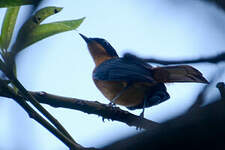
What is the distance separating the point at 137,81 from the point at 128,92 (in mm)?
180

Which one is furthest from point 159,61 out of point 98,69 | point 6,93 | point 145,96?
point 98,69

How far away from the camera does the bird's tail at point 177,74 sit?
10.1 feet

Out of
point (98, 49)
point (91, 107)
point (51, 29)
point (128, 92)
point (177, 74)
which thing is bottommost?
point (98, 49)

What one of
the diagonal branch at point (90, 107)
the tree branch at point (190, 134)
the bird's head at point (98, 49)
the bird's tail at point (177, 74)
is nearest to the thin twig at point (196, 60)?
the diagonal branch at point (90, 107)

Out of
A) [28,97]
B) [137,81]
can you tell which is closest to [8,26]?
[28,97]

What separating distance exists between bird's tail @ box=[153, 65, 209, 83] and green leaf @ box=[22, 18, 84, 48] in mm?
1234

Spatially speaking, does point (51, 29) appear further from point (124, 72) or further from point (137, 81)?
point (124, 72)

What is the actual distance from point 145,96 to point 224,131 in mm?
3512

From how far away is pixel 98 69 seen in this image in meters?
4.86

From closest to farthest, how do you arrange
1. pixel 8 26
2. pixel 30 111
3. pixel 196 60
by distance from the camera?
pixel 196 60 < pixel 30 111 < pixel 8 26

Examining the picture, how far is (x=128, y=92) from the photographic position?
398 cm

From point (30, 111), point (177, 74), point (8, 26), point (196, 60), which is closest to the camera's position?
point (196, 60)

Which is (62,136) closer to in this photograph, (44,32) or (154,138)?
(44,32)

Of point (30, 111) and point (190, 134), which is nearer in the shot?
point (190, 134)
